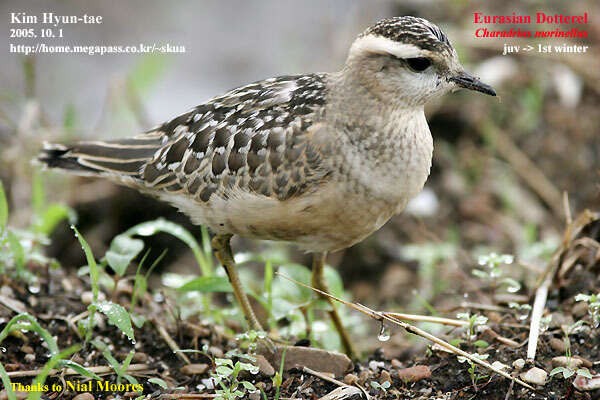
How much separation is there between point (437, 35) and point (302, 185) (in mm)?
1135

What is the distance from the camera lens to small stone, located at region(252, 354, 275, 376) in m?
3.91

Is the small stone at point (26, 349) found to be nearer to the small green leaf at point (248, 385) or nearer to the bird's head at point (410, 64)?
the small green leaf at point (248, 385)

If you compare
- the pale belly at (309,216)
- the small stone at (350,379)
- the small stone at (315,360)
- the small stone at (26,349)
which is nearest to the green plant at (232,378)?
the small stone at (315,360)

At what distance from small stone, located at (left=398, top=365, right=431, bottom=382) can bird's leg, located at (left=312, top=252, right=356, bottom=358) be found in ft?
3.07

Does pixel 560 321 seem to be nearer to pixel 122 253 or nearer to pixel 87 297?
pixel 122 253

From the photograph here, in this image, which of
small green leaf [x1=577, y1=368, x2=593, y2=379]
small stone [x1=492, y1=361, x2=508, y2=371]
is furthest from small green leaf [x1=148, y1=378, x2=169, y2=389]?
small green leaf [x1=577, y1=368, x2=593, y2=379]

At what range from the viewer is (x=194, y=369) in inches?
159

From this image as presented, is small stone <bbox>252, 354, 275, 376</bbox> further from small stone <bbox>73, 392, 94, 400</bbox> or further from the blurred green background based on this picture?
the blurred green background

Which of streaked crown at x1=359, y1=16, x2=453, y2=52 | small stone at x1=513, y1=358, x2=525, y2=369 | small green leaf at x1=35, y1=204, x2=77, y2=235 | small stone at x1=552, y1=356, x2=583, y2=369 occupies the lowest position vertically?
small stone at x1=513, y1=358, x2=525, y2=369

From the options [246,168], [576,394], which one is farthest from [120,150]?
[576,394]

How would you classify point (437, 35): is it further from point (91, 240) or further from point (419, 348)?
point (91, 240)

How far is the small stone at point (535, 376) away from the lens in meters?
3.54

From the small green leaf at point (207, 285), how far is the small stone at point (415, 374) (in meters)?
1.26

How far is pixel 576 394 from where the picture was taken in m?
3.44
